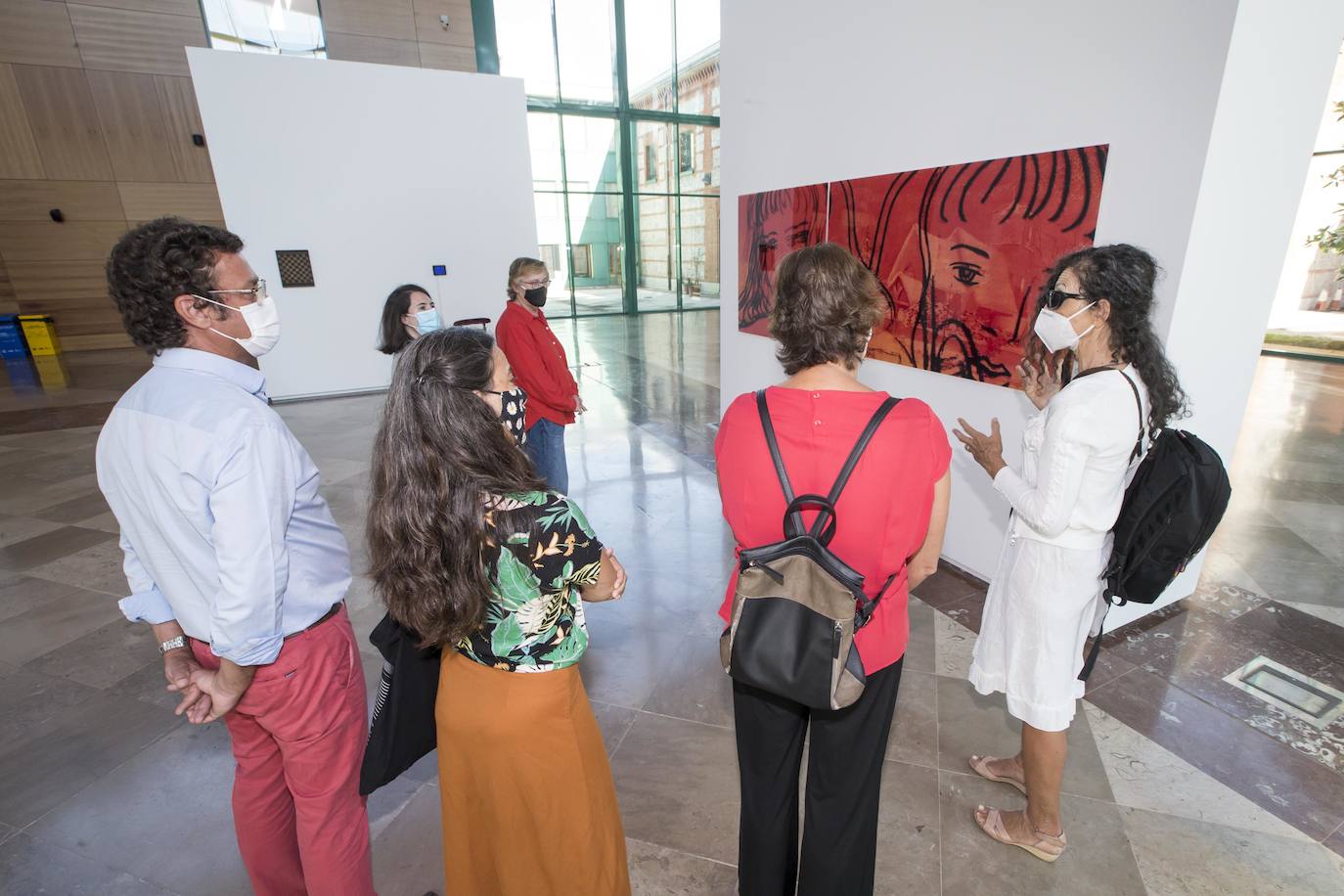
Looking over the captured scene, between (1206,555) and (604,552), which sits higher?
(604,552)

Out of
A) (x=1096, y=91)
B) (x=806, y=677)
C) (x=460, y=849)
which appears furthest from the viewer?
(x=1096, y=91)

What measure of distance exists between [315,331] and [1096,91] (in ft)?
30.9

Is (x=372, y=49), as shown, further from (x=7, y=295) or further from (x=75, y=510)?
(x=75, y=510)

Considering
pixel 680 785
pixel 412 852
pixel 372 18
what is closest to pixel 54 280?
pixel 372 18

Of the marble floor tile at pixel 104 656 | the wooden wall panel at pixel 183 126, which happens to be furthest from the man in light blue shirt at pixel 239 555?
the wooden wall panel at pixel 183 126

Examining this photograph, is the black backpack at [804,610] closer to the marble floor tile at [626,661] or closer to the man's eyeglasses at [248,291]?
the man's eyeglasses at [248,291]

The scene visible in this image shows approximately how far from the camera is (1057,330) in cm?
194

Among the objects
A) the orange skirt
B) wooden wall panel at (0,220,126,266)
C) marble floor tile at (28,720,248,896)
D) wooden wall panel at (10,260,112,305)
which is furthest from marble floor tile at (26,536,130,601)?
wooden wall panel at (10,260,112,305)

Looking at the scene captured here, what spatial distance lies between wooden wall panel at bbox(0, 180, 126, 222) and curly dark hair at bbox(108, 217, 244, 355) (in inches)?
597

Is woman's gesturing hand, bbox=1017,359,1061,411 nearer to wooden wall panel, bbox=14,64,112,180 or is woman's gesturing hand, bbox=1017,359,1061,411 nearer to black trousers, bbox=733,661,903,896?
black trousers, bbox=733,661,903,896

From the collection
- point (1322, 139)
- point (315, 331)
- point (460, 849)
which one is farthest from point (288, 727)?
point (1322, 139)

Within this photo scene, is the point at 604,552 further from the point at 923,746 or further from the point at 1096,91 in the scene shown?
the point at 1096,91

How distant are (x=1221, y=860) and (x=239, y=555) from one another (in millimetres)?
3105

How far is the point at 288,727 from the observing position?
5.19 feet
